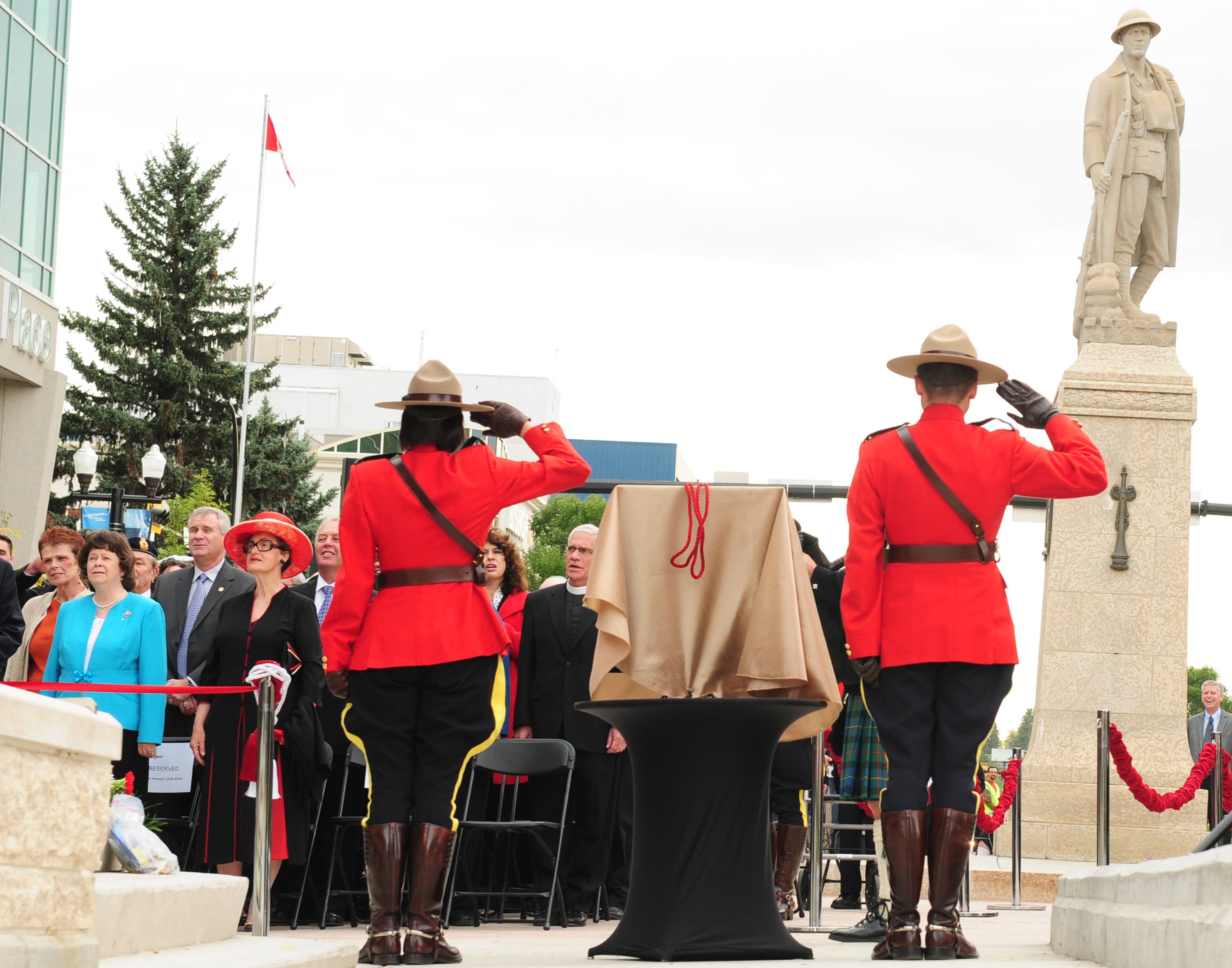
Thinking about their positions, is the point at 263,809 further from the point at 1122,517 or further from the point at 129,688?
the point at 1122,517

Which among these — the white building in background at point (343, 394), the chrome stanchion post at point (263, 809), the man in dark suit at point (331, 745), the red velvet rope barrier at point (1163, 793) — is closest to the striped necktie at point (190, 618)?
the man in dark suit at point (331, 745)

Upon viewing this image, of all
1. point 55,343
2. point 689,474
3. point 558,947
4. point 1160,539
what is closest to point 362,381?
point 689,474

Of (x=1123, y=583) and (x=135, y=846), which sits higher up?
(x=1123, y=583)

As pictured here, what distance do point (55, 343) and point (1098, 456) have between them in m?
27.6

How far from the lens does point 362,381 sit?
341ft

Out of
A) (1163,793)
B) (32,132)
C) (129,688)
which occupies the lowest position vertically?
(1163,793)

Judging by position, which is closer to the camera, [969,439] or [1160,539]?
[969,439]

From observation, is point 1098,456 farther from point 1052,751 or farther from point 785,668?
point 1052,751

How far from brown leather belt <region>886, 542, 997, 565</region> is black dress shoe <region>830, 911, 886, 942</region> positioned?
7.36 feet

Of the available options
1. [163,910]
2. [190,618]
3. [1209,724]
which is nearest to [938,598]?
[163,910]

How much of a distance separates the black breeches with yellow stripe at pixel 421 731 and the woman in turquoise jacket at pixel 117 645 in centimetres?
210

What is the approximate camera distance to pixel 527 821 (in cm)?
1002

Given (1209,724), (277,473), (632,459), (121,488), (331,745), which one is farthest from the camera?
(632,459)

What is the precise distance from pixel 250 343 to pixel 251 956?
50383mm
